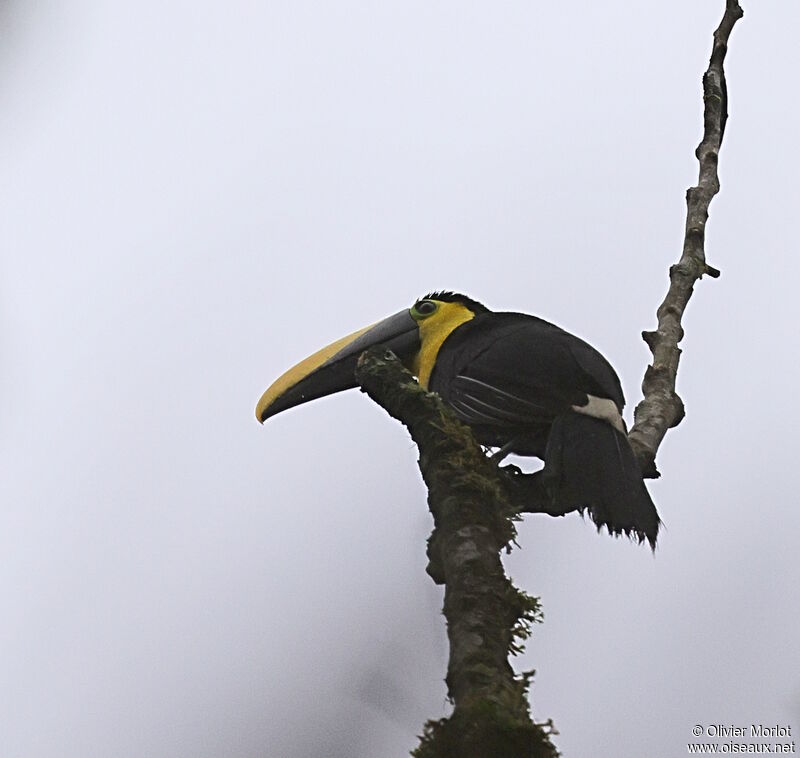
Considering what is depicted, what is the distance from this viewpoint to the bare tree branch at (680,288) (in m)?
3.89

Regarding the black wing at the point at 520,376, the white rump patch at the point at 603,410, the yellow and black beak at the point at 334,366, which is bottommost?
the white rump patch at the point at 603,410

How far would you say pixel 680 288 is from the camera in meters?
4.14

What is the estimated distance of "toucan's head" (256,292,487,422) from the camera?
15.8 ft

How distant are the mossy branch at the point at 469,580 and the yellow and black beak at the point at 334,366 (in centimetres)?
166

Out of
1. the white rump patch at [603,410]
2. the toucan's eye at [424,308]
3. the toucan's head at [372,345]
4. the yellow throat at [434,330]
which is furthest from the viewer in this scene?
the toucan's eye at [424,308]

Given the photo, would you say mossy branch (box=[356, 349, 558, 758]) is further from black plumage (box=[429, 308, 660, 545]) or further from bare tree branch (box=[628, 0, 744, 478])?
bare tree branch (box=[628, 0, 744, 478])

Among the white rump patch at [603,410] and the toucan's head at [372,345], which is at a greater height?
the toucan's head at [372,345]

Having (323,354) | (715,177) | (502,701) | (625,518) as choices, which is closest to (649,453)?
(625,518)

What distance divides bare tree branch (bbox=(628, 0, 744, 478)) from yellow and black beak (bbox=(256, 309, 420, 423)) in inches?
49.6

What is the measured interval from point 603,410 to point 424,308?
151 cm

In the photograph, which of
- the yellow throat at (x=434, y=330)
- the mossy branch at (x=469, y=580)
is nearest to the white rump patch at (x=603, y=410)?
the mossy branch at (x=469, y=580)

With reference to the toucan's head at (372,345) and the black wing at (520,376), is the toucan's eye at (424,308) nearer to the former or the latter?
the toucan's head at (372,345)

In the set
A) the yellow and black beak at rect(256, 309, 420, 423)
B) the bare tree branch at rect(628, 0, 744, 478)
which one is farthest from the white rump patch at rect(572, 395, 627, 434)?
the yellow and black beak at rect(256, 309, 420, 423)

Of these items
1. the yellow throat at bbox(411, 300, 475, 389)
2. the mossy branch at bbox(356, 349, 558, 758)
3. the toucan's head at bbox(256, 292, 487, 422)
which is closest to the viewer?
the mossy branch at bbox(356, 349, 558, 758)
